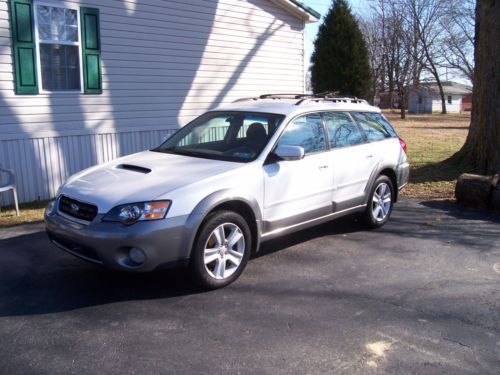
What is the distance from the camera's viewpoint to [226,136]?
5.80 metres

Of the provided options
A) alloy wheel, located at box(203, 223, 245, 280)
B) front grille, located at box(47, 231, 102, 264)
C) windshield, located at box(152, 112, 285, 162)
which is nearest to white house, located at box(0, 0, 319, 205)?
windshield, located at box(152, 112, 285, 162)

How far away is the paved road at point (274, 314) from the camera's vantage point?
3.46 m

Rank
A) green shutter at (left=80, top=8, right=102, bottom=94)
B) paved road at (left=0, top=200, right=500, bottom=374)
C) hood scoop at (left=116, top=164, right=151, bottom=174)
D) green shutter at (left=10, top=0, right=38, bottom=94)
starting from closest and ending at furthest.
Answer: paved road at (left=0, top=200, right=500, bottom=374) < hood scoop at (left=116, top=164, right=151, bottom=174) < green shutter at (left=10, top=0, right=38, bottom=94) < green shutter at (left=80, top=8, right=102, bottom=94)

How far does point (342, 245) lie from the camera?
20.0 ft

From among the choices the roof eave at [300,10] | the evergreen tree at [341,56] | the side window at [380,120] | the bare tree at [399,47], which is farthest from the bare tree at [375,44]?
the side window at [380,120]

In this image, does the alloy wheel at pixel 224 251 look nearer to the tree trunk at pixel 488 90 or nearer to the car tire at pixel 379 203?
the car tire at pixel 379 203

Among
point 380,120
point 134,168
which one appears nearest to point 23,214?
point 134,168

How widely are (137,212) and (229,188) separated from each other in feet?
2.82

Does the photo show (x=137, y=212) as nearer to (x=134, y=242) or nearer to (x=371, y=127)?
(x=134, y=242)

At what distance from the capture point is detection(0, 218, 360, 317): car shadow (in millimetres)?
4398

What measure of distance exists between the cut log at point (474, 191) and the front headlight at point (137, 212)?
5.64 metres

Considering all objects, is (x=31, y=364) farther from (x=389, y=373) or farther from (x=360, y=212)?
(x=360, y=212)

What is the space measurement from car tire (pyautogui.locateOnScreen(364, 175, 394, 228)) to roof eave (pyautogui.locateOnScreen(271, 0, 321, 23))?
6.86m

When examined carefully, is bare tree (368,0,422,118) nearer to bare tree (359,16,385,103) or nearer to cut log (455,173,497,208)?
bare tree (359,16,385,103)
